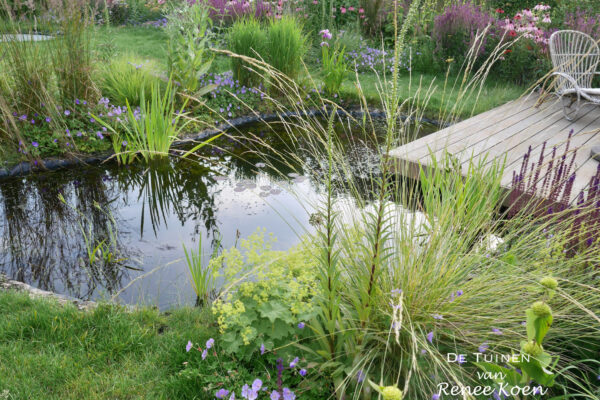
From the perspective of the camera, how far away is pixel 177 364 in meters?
1.86

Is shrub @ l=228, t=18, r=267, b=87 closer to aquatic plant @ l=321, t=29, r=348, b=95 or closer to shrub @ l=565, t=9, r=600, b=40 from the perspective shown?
aquatic plant @ l=321, t=29, r=348, b=95

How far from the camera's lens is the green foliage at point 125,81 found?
4445 millimetres

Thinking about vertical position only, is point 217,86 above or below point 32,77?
below

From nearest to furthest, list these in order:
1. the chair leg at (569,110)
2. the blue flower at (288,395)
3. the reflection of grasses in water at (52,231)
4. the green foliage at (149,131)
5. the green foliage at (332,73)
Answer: the blue flower at (288,395) < the reflection of grasses in water at (52,231) < the green foliage at (149,131) < the chair leg at (569,110) < the green foliage at (332,73)

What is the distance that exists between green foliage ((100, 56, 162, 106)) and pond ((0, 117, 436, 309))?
80 cm

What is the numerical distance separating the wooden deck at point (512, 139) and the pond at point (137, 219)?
717mm

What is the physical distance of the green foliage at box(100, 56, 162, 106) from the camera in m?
4.45

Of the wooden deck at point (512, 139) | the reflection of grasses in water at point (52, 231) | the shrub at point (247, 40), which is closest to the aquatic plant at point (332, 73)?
the shrub at point (247, 40)

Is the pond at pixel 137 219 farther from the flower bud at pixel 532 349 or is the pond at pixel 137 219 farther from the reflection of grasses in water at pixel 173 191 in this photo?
the flower bud at pixel 532 349

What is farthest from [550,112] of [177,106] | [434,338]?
[434,338]

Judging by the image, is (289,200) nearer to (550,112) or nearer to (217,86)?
(217,86)

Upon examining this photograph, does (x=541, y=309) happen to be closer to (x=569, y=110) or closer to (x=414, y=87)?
(x=569, y=110)

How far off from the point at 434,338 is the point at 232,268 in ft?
2.66

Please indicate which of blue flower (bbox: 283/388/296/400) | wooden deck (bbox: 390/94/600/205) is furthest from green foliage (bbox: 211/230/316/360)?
wooden deck (bbox: 390/94/600/205)
